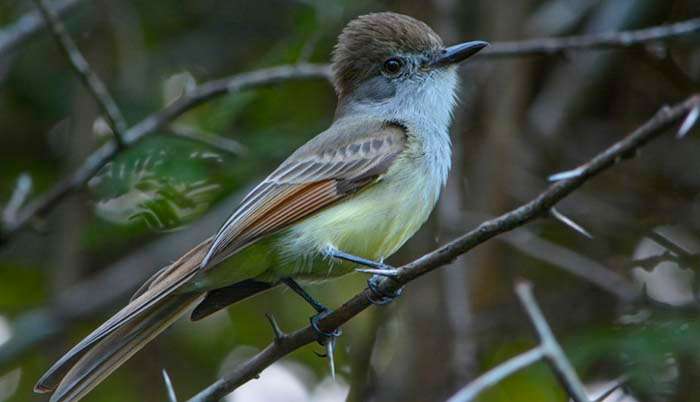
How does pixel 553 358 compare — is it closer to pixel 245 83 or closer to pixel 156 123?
pixel 245 83

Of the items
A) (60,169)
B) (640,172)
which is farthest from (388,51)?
(60,169)

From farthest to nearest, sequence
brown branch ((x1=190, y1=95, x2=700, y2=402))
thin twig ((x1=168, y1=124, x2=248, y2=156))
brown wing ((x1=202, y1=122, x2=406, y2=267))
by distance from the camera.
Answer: thin twig ((x1=168, y1=124, x2=248, y2=156))
brown wing ((x1=202, y1=122, x2=406, y2=267))
brown branch ((x1=190, y1=95, x2=700, y2=402))

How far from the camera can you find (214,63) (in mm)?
7473

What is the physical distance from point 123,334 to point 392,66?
2.11m

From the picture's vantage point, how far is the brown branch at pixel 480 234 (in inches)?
108

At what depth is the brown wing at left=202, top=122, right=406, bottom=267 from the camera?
15.1 feet

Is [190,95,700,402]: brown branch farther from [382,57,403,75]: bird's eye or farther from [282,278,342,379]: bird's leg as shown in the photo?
[382,57,403,75]: bird's eye

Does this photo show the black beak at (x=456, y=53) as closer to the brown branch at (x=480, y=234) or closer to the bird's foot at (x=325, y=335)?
the bird's foot at (x=325, y=335)

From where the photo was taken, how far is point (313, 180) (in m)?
4.98

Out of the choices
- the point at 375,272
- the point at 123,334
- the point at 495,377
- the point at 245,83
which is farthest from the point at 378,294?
the point at 245,83

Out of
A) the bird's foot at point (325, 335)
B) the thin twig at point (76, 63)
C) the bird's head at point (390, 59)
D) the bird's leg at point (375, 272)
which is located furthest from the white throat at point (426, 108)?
the thin twig at point (76, 63)

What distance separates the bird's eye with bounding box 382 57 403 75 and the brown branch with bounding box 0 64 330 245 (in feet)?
1.00

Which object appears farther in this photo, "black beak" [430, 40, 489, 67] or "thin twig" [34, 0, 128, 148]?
"black beak" [430, 40, 489, 67]

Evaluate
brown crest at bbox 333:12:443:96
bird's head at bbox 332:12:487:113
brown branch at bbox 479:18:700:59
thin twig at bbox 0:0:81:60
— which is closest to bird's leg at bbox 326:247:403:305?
bird's head at bbox 332:12:487:113
